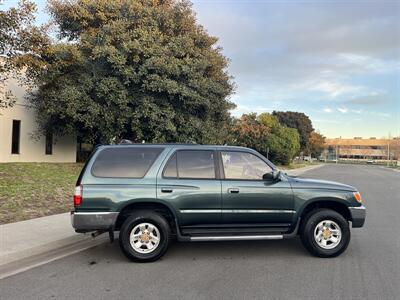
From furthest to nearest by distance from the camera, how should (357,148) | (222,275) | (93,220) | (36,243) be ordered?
(357,148) < (36,243) < (93,220) < (222,275)

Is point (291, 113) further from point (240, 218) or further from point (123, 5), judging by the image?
point (240, 218)

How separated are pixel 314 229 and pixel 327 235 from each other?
0.27 m

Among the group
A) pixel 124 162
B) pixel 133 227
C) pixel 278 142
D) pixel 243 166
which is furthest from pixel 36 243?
pixel 278 142

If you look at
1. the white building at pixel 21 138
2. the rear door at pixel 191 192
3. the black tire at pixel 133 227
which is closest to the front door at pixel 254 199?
the rear door at pixel 191 192

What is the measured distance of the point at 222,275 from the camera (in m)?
5.81

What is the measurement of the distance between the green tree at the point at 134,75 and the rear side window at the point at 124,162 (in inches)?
473

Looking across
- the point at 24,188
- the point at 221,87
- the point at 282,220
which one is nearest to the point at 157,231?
the point at 282,220

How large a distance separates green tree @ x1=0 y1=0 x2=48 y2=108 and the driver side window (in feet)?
33.6

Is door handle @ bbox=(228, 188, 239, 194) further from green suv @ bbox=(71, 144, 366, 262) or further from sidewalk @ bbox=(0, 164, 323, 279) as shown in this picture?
sidewalk @ bbox=(0, 164, 323, 279)

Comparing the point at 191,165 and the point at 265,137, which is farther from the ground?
the point at 265,137

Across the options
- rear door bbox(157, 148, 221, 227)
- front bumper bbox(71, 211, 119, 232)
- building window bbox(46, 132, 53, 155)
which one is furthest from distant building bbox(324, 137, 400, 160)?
front bumper bbox(71, 211, 119, 232)

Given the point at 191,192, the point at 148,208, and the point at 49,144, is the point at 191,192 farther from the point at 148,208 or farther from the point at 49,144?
the point at 49,144

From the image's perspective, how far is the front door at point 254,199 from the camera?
668cm

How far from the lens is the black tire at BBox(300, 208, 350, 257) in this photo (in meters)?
6.77
